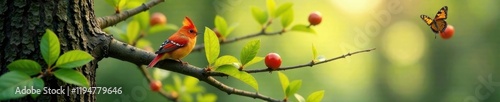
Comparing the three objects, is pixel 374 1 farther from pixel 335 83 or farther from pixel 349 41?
pixel 335 83

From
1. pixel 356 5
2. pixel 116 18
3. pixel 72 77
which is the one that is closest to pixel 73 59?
pixel 72 77

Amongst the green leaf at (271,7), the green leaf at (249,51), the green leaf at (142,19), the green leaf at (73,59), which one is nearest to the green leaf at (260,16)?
the green leaf at (271,7)

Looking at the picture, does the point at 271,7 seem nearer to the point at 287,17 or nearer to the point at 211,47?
Answer: the point at 287,17

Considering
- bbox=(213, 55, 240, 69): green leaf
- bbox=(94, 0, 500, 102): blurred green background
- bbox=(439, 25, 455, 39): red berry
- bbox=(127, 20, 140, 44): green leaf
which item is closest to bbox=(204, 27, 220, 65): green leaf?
bbox=(213, 55, 240, 69): green leaf

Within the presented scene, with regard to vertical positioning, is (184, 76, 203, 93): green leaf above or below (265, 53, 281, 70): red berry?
above

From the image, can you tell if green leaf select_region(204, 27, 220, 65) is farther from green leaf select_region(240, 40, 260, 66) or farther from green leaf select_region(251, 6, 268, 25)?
green leaf select_region(251, 6, 268, 25)

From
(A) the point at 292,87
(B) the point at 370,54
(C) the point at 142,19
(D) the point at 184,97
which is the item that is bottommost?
(A) the point at 292,87
